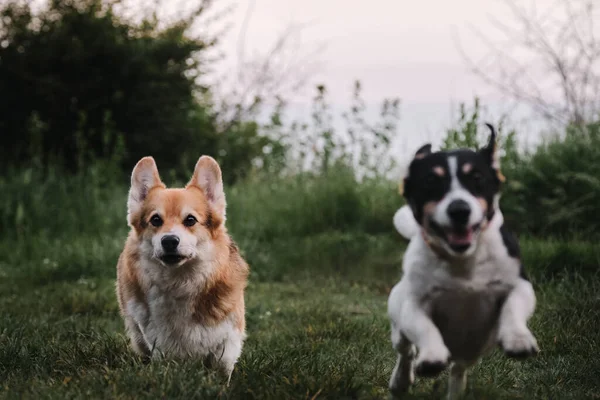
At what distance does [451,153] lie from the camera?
2.63 m

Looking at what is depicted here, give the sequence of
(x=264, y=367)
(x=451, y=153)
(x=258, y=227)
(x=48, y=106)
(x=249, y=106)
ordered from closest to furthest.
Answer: (x=451, y=153) < (x=264, y=367) < (x=258, y=227) < (x=48, y=106) < (x=249, y=106)

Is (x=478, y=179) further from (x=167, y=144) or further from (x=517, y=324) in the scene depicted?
(x=167, y=144)

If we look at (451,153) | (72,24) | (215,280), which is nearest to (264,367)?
(215,280)

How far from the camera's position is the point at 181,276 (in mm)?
3916

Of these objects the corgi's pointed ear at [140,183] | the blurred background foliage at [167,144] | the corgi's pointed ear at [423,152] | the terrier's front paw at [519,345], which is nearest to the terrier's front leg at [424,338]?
the terrier's front paw at [519,345]

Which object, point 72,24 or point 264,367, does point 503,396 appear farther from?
Answer: point 72,24

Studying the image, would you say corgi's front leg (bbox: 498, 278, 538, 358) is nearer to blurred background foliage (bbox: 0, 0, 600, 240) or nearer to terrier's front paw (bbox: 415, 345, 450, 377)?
terrier's front paw (bbox: 415, 345, 450, 377)

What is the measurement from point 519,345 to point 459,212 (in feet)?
1.66

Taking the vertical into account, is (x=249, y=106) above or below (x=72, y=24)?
below

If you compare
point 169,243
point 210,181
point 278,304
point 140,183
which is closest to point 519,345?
point 169,243

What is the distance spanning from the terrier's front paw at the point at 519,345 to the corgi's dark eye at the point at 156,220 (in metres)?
2.09

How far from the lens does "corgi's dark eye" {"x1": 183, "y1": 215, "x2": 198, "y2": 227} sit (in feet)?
12.6

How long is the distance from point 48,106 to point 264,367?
8.77m

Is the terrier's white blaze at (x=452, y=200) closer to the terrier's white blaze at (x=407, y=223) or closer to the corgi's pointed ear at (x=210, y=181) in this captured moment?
the terrier's white blaze at (x=407, y=223)
